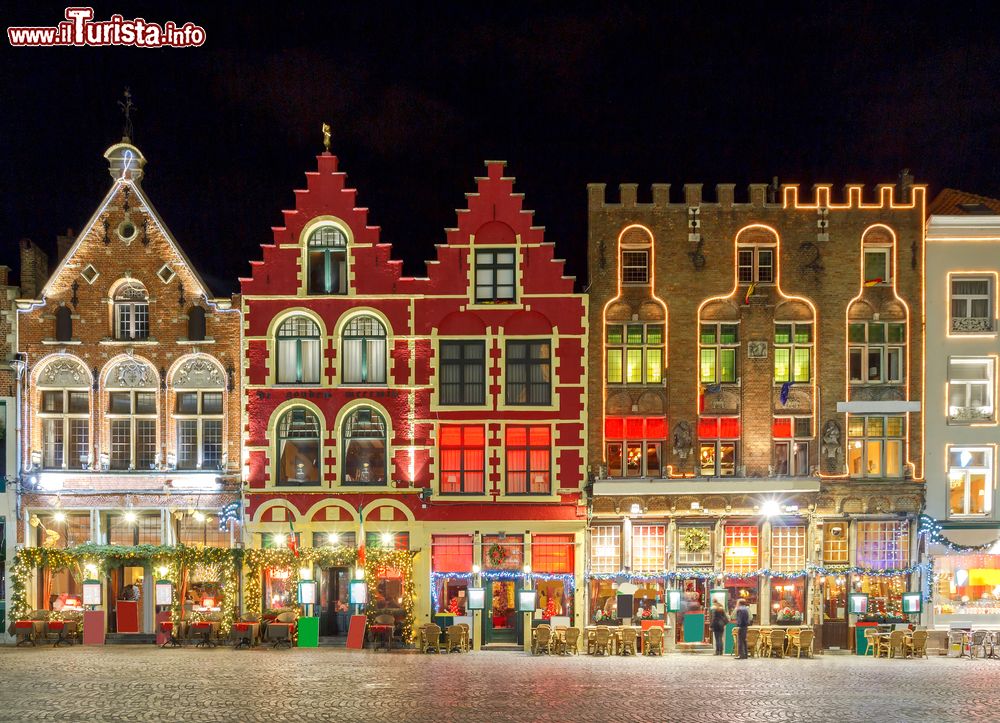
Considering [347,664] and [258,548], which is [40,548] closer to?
[258,548]

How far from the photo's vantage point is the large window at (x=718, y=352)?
37281 mm

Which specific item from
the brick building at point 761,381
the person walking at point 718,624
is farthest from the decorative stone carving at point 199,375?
the person walking at point 718,624

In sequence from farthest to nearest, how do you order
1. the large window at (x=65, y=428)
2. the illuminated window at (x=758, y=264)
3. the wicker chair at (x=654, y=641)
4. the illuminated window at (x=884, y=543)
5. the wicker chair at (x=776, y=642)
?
the illuminated window at (x=758, y=264) < the illuminated window at (x=884, y=543) < the large window at (x=65, y=428) < the wicker chair at (x=654, y=641) < the wicker chair at (x=776, y=642)

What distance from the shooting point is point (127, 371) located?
3684 centimetres

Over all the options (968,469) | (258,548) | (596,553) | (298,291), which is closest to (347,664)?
(258,548)

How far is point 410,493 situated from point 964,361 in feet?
59.8

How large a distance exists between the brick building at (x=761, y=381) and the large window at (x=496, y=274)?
2591 millimetres

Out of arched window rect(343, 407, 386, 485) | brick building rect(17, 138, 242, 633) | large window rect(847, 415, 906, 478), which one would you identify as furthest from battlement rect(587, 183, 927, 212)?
brick building rect(17, 138, 242, 633)

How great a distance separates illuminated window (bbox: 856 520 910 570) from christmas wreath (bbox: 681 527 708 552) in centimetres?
493

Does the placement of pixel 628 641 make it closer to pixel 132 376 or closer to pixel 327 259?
pixel 327 259

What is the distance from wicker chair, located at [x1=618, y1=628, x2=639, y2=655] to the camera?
3297 centimetres

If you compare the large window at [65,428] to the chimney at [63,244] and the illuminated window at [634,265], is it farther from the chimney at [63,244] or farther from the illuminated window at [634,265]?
the illuminated window at [634,265]

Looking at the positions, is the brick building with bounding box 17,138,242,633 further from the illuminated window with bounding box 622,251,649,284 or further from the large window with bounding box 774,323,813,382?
the large window with bounding box 774,323,813,382

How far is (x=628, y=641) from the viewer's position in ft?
108
